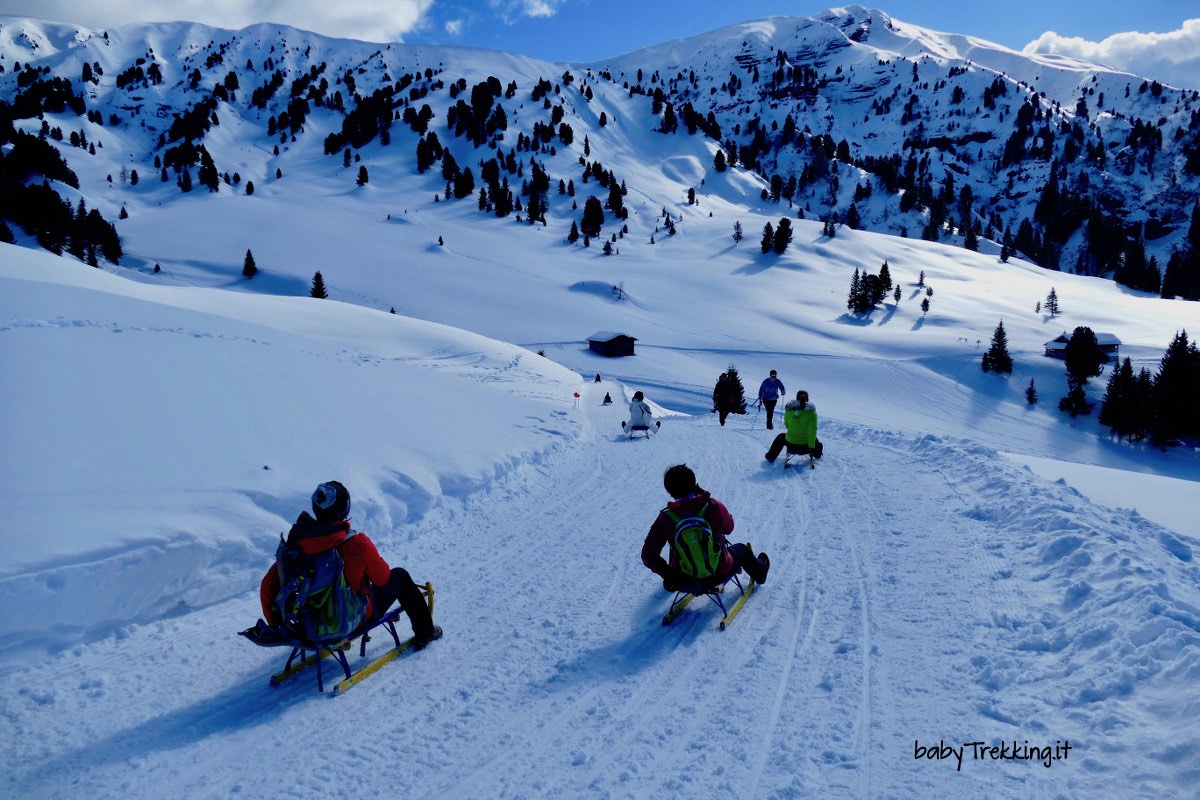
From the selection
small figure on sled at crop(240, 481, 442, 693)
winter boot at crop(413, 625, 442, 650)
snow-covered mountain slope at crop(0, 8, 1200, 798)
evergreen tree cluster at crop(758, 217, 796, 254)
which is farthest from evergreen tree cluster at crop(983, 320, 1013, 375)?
small figure on sled at crop(240, 481, 442, 693)

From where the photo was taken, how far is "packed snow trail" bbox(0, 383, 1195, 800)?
366cm

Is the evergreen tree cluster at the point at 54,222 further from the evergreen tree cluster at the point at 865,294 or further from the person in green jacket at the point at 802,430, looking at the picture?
the evergreen tree cluster at the point at 865,294

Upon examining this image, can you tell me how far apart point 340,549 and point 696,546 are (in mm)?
2941

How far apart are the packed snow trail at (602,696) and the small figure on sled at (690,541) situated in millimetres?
419

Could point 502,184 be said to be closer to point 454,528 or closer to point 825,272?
point 825,272

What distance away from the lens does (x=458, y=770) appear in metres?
3.76

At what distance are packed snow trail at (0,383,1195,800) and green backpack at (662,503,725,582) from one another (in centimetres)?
55

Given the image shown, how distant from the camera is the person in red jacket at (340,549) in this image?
168 inches

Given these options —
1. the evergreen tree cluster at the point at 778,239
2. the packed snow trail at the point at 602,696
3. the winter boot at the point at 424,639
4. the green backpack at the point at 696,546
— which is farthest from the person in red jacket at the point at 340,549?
the evergreen tree cluster at the point at 778,239

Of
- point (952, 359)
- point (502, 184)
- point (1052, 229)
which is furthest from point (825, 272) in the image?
point (1052, 229)

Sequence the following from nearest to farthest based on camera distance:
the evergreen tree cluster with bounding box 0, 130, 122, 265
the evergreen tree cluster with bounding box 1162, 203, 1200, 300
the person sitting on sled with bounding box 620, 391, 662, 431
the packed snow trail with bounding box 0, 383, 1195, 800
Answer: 1. the packed snow trail with bounding box 0, 383, 1195, 800
2. the person sitting on sled with bounding box 620, 391, 662, 431
3. the evergreen tree cluster with bounding box 0, 130, 122, 265
4. the evergreen tree cluster with bounding box 1162, 203, 1200, 300

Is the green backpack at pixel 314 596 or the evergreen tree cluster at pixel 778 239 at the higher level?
the evergreen tree cluster at pixel 778 239

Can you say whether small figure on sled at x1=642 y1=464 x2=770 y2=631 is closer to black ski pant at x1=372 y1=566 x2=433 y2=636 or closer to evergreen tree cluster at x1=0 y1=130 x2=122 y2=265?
black ski pant at x1=372 y1=566 x2=433 y2=636

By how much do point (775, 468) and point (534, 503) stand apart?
4842mm
